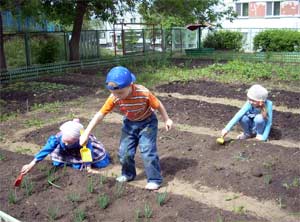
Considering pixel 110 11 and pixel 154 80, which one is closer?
pixel 154 80

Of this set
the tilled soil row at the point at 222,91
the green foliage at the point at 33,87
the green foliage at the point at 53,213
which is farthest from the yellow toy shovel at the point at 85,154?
the green foliage at the point at 33,87

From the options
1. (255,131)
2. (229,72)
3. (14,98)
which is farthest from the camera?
(229,72)

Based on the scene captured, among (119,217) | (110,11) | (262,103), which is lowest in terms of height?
(119,217)

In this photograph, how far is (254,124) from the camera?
5551 mm

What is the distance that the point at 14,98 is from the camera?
9047 mm

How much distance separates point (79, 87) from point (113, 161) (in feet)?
18.6

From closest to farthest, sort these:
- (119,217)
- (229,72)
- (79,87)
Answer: (119,217) → (79,87) → (229,72)

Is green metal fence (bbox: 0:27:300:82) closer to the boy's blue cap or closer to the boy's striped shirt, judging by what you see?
the boy's striped shirt

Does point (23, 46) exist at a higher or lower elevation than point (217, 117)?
higher

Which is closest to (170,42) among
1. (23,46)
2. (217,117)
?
(23,46)

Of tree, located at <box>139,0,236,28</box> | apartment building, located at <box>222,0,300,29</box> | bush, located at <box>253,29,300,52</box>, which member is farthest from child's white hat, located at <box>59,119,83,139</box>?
apartment building, located at <box>222,0,300,29</box>

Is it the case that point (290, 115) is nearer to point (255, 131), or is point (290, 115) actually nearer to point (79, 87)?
point (255, 131)

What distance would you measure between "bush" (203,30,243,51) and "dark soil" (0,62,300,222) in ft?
69.2

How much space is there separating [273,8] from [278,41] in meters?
7.51
